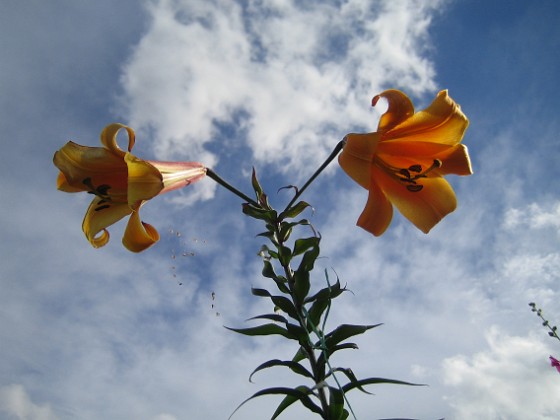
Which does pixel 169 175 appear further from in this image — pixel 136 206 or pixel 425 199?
pixel 425 199

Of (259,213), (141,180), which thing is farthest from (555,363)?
(141,180)

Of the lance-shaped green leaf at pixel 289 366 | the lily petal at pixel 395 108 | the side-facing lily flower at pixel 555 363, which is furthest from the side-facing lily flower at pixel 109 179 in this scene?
the side-facing lily flower at pixel 555 363

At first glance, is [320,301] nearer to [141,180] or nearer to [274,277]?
[274,277]

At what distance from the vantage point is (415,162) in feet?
5.51

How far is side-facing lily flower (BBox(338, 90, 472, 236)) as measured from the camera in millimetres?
1509

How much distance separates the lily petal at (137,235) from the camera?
5.07 ft

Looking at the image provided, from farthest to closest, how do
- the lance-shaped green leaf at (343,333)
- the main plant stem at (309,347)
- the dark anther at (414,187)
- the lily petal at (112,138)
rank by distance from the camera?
the dark anther at (414,187), the lily petal at (112,138), the lance-shaped green leaf at (343,333), the main plant stem at (309,347)

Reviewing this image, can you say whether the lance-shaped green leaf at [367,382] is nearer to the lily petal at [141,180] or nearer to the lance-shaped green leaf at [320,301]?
the lance-shaped green leaf at [320,301]

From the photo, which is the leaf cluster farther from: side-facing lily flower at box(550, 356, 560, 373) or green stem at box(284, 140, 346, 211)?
side-facing lily flower at box(550, 356, 560, 373)

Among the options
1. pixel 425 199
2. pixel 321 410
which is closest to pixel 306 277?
pixel 321 410

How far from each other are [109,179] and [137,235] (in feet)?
0.77

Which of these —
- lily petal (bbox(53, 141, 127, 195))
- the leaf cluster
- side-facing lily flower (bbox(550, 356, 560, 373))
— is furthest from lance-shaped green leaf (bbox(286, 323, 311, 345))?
side-facing lily flower (bbox(550, 356, 560, 373))

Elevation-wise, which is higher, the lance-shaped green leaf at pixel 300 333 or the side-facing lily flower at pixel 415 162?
the side-facing lily flower at pixel 415 162

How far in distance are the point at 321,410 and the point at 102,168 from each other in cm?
115
